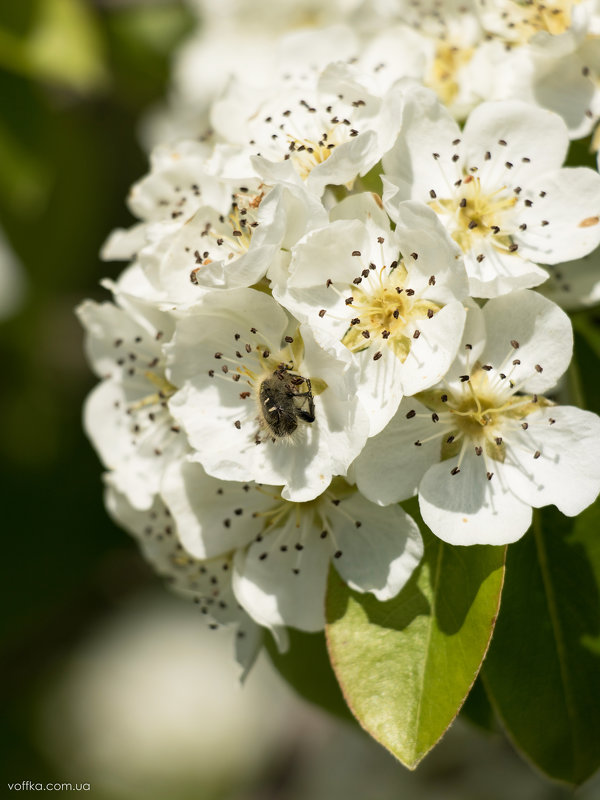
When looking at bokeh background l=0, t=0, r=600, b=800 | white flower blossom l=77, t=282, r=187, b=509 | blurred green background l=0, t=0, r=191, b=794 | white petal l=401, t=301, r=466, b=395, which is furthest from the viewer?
blurred green background l=0, t=0, r=191, b=794

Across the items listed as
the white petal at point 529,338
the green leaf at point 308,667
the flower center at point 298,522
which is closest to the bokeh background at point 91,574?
the green leaf at point 308,667

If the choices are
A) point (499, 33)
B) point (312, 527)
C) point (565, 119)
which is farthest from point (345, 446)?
point (499, 33)

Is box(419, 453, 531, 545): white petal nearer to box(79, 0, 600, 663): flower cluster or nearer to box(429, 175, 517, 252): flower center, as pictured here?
box(79, 0, 600, 663): flower cluster

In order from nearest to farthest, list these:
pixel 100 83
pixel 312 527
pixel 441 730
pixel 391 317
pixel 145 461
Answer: pixel 441 730 → pixel 391 317 → pixel 312 527 → pixel 145 461 → pixel 100 83

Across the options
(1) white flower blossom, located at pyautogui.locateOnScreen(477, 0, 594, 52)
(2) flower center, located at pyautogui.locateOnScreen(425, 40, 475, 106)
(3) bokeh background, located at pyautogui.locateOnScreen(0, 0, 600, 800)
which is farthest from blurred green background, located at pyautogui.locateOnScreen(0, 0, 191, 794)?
(1) white flower blossom, located at pyautogui.locateOnScreen(477, 0, 594, 52)

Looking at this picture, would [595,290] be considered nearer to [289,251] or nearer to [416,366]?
[416,366]

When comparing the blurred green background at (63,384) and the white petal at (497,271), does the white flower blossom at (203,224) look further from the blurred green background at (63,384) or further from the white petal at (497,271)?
the blurred green background at (63,384)

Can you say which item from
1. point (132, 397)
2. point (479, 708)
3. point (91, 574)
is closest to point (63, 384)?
point (91, 574)

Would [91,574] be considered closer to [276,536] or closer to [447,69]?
[276,536]
